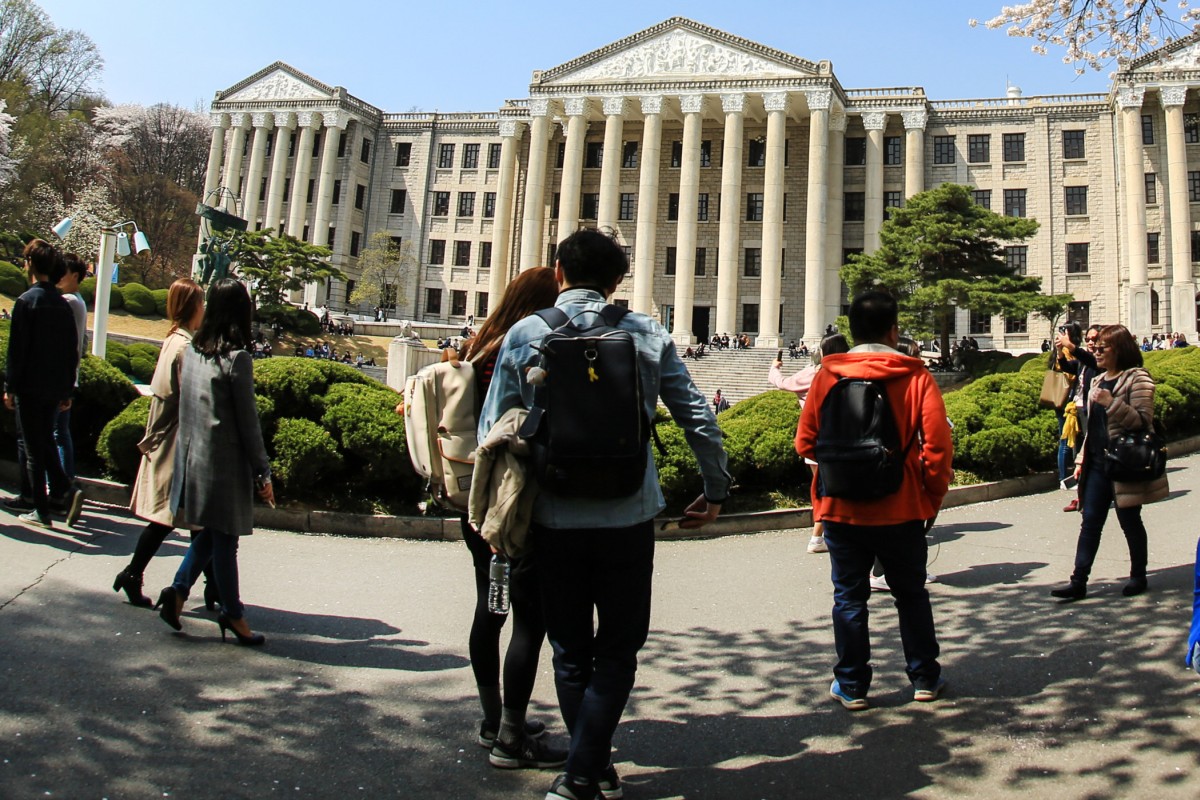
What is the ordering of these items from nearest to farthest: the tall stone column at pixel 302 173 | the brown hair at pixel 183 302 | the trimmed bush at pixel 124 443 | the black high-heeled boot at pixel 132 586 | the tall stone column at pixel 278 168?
1. the black high-heeled boot at pixel 132 586
2. the brown hair at pixel 183 302
3. the trimmed bush at pixel 124 443
4. the tall stone column at pixel 302 173
5. the tall stone column at pixel 278 168

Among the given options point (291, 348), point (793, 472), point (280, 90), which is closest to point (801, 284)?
point (291, 348)

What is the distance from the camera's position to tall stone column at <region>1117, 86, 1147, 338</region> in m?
44.4

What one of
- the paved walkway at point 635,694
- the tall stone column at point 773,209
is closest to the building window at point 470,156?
the tall stone column at point 773,209

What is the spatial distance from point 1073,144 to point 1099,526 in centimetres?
5099

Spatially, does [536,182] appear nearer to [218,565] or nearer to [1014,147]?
[1014,147]

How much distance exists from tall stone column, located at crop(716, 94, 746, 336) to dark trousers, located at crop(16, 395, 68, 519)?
42.3m

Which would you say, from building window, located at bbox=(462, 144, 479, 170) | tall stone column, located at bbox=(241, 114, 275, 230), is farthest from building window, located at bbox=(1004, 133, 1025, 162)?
tall stone column, located at bbox=(241, 114, 275, 230)

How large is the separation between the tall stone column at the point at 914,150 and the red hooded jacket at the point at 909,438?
159ft

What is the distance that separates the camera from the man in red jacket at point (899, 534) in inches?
166

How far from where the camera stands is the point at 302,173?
2295 inches

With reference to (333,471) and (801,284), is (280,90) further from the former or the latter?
(333,471)

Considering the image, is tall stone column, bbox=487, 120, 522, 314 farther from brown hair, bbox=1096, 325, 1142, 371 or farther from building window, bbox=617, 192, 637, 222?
brown hair, bbox=1096, 325, 1142, 371

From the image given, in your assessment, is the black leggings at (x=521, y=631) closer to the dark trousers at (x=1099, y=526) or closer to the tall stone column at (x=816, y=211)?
the dark trousers at (x=1099, y=526)

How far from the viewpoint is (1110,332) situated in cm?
620
